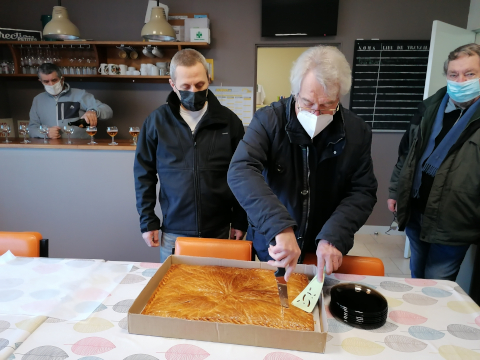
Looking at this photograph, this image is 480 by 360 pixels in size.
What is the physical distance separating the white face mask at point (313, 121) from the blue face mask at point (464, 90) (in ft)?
3.06

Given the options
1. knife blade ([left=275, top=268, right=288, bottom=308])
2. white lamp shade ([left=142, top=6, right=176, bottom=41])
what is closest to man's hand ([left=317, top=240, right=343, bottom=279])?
knife blade ([left=275, top=268, right=288, bottom=308])

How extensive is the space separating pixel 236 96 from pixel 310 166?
101 inches

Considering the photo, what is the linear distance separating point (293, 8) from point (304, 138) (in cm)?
265

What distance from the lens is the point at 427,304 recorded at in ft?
3.38

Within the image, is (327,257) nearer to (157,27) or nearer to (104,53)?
(157,27)

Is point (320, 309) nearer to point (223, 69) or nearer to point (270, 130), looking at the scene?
point (270, 130)

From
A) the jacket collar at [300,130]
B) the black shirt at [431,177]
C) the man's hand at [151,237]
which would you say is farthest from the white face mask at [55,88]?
the black shirt at [431,177]

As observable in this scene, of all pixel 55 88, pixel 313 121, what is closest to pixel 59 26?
pixel 55 88

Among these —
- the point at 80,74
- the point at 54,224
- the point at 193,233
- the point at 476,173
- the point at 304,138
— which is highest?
the point at 80,74

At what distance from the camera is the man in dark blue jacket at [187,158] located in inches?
64.3

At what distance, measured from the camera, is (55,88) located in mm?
3074

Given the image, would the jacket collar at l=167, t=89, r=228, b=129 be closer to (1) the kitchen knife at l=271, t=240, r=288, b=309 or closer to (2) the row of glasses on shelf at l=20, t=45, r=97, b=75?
(1) the kitchen knife at l=271, t=240, r=288, b=309

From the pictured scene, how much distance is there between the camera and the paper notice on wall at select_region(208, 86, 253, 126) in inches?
141

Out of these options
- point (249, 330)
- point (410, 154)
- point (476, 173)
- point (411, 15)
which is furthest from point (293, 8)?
point (249, 330)
